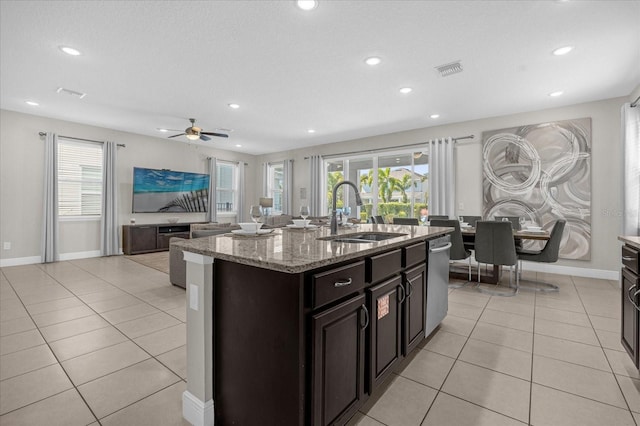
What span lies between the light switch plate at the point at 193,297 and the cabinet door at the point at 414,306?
48.8 inches

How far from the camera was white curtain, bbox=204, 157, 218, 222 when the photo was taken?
8.22 metres

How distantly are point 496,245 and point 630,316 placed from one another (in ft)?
6.24

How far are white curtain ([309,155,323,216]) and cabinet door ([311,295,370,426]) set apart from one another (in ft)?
21.5

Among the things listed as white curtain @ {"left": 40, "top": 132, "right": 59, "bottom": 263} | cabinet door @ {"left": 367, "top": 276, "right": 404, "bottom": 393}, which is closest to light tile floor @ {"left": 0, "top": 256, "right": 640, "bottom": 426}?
cabinet door @ {"left": 367, "top": 276, "right": 404, "bottom": 393}

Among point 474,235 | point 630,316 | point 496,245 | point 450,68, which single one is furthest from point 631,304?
point 450,68

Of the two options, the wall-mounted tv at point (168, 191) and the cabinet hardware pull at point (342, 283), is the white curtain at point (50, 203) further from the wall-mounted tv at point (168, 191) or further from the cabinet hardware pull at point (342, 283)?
the cabinet hardware pull at point (342, 283)

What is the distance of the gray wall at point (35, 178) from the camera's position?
5.25 m

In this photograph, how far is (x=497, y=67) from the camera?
3449 mm

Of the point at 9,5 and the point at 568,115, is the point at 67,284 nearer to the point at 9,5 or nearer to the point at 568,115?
the point at 9,5

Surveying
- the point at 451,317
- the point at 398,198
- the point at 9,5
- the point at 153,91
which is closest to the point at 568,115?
the point at 398,198

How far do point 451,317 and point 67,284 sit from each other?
498cm

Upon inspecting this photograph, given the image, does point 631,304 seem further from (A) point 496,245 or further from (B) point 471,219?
(B) point 471,219

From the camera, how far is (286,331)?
117 cm

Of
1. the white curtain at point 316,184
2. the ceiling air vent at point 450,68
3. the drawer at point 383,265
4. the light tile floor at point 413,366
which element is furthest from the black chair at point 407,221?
the drawer at point 383,265
